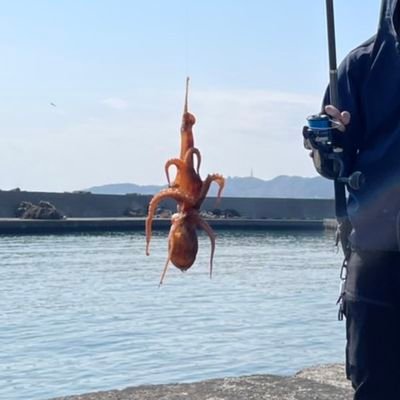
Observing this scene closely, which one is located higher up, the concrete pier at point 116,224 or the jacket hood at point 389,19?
the jacket hood at point 389,19

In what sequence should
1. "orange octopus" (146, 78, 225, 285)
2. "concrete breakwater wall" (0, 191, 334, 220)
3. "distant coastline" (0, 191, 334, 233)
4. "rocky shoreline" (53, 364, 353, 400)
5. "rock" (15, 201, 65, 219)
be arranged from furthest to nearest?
"concrete breakwater wall" (0, 191, 334, 220) < "rock" (15, 201, 65, 219) < "distant coastline" (0, 191, 334, 233) < "rocky shoreline" (53, 364, 353, 400) < "orange octopus" (146, 78, 225, 285)

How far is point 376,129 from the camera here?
4207 mm

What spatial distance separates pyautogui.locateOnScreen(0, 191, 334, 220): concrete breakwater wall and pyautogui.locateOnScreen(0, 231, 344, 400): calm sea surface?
1442cm

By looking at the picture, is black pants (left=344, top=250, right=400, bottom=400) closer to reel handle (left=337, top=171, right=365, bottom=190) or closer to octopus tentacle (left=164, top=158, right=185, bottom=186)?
reel handle (left=337, top=171, right=365, bottom=190)

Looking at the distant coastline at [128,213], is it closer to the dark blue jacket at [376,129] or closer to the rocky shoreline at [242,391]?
the rocky shoreline at [242,391]

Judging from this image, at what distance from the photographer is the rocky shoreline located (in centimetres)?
643

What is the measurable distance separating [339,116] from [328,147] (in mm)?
129

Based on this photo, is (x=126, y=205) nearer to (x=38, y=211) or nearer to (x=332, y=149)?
(x=38, y=211)

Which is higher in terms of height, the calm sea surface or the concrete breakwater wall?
the concrete breakwater wall

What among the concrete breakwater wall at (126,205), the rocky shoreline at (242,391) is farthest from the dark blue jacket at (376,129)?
the concrete breakwater wall at (126,205)

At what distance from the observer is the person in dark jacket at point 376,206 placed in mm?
4172

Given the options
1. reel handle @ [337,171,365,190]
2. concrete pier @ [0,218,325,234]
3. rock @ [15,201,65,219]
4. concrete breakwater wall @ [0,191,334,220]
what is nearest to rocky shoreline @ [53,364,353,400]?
reel handle @ [337,171,365,190]

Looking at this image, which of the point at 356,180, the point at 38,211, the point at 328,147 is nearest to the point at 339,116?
the point at 328,147

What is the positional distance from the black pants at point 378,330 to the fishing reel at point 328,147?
32 centimetres
